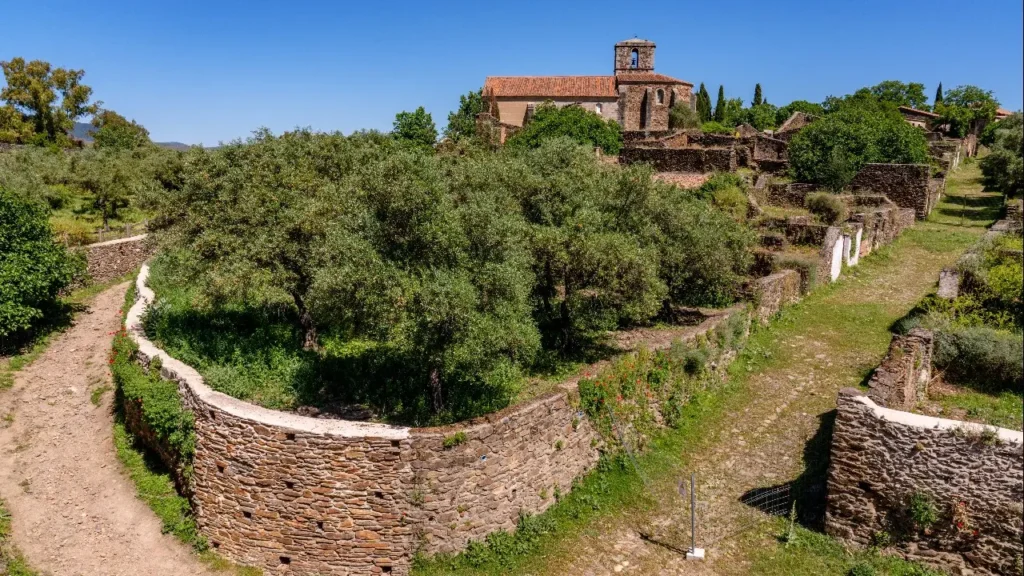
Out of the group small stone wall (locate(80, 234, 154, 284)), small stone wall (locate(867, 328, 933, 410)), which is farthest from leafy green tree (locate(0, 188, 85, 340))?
small stone wall (locate(867, 328, 933, 410))

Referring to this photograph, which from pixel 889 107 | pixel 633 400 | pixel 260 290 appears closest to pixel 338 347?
pixel 260 290

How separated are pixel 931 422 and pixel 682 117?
51.4 meters

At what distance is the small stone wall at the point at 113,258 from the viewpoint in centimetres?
2638

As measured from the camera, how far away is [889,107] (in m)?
47.2

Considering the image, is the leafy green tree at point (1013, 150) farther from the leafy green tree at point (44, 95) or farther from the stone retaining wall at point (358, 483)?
the leafy green tree at point (44, 95)

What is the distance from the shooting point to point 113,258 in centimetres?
2731

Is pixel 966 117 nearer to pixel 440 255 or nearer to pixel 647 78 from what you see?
pixel 647 78

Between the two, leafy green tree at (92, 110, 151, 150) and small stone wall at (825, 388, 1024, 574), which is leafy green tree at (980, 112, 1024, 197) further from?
leafy green tree at (92, 110, 151, 150)

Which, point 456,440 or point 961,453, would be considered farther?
point 456,440

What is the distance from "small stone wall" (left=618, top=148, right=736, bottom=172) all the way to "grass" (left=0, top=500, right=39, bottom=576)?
88.6 feet

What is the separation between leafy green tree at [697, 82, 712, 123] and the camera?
207 ft

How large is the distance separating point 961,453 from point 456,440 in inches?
263

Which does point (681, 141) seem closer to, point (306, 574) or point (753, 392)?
point (753, 392)

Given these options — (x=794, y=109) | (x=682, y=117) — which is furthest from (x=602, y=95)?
(x=794, y=109)
